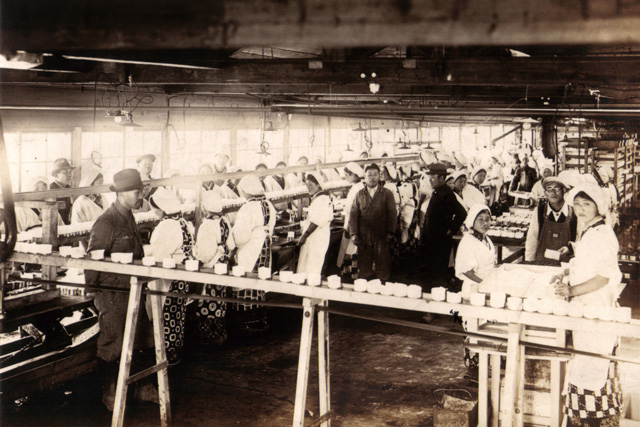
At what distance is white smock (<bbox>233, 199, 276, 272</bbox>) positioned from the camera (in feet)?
21.5

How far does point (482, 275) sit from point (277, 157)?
11.1 m

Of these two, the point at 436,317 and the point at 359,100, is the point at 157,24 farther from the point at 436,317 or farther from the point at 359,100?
the point at 359,100

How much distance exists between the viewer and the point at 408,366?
5.89 meters

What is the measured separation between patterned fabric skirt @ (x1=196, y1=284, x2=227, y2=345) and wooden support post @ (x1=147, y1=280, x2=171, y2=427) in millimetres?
1823

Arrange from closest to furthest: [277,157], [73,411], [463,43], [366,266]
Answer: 1. [463,43]
2. [73,411]
3. [366,266]
4. [277,157]

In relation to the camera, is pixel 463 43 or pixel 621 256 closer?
pixel 463 43

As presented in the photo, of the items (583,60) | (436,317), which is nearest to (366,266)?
(436,317)

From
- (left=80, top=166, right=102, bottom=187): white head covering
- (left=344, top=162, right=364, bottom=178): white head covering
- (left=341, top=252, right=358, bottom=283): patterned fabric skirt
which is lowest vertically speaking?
(left=341, top=252, right=358, bottom=283): patterned fabric skirt

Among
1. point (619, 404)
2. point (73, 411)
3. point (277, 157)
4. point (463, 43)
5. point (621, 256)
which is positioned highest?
point (277, 157)

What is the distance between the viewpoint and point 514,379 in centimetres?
325

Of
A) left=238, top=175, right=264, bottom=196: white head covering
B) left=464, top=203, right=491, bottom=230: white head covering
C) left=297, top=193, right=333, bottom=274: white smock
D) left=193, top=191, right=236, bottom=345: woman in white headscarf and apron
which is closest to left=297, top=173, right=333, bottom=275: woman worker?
left=297, top=193, right=333, bottom=274: white smock

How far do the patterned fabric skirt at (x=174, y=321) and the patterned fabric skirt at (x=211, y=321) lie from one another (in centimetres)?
48

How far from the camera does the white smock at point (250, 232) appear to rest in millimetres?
6551

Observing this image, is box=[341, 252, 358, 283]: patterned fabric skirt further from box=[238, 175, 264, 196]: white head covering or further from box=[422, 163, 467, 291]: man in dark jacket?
box=[238, 175, 264, 196]: white head covering
